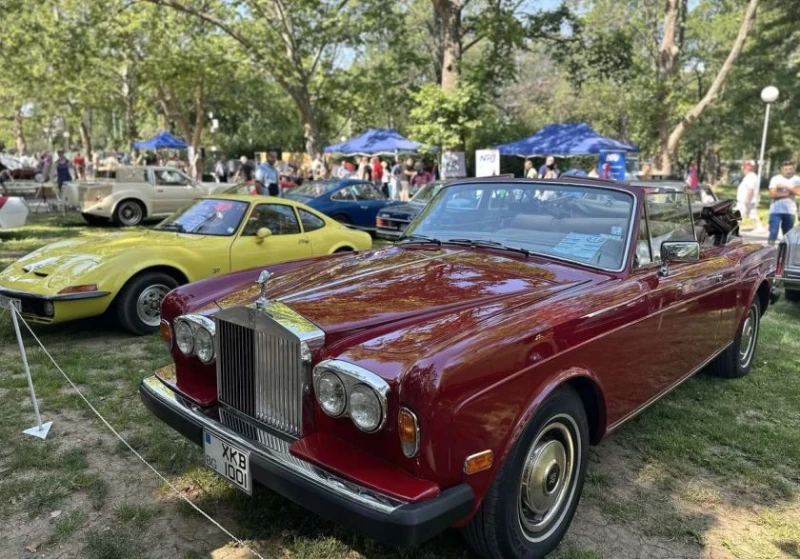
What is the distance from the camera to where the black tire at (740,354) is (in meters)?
5.01

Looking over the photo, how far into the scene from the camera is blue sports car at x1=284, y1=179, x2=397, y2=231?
13430 millimetres

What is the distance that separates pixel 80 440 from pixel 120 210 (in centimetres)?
1159

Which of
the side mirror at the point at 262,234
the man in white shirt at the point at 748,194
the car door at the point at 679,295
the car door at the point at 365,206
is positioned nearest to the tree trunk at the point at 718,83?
the man in white shirt at the point at 748,194

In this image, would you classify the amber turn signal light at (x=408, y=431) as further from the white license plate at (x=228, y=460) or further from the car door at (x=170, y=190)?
the car door at (x=170, y=190)

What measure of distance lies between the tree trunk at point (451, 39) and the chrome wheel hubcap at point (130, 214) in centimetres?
852

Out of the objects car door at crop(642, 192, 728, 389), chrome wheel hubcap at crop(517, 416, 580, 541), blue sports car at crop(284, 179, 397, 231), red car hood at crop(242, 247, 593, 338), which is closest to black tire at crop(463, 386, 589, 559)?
chrome wheel hubcap at crop(517, 416, 580, 541)

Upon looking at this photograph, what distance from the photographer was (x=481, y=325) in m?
2.57

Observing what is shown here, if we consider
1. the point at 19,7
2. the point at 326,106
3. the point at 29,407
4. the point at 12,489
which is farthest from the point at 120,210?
the point at 12,489

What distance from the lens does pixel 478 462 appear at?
2270 mm

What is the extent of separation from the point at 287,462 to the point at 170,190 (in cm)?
1426

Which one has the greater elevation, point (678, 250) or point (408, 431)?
point (678, 250)

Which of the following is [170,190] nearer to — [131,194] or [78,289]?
[131,194]

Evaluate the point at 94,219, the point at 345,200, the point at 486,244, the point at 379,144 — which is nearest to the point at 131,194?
the point at 94,219

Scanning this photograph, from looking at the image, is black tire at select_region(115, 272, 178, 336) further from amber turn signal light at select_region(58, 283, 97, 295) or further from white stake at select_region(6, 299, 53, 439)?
white stake at select_region(6, 299, 53, 439)
